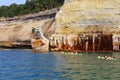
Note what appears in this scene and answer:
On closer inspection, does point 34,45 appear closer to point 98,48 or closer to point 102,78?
point 98,48

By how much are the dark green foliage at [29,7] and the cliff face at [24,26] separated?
1277cm

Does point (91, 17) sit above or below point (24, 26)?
above

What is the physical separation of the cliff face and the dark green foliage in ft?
41.9

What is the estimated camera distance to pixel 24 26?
102 meters

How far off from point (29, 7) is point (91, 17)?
6095 centimetres

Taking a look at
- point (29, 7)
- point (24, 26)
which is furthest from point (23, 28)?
point (29, 7)

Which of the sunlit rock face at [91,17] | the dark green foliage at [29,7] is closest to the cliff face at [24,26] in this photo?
the dark green foliage at [29,7]

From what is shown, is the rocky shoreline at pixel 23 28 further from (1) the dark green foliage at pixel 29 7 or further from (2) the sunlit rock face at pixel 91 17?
(2) the sunlit rock face at pixel 91 17

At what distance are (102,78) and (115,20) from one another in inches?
1412

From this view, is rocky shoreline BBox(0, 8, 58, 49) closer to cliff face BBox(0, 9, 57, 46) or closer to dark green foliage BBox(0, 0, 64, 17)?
cliff face BBox(0, 9, 57, 46)

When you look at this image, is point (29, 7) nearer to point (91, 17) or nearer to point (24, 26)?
point (24, 26)

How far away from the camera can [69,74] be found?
35312 mm

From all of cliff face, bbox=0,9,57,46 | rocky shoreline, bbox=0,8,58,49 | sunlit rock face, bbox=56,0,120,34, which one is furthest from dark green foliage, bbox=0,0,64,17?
sunlit rock face, bbox=56,0,120,34

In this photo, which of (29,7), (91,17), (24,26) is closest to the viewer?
(91,17)
